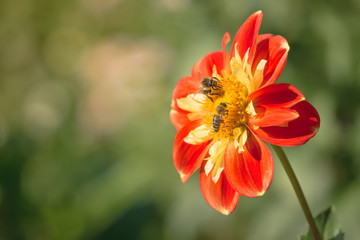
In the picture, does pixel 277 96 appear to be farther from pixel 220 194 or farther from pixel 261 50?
pixel 220 194

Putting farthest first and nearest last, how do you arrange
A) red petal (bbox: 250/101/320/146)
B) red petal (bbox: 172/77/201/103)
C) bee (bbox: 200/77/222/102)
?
red petal (bbox: 172/77/201/103) < bee (bbox: 200/77/222/102) < red petal (bbox: 250/101/320/146)

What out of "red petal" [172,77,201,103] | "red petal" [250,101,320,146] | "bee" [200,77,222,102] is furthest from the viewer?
"red petal" [172,77,201,103]

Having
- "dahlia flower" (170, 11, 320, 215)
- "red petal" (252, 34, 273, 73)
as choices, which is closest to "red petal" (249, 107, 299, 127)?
"dahlia flower" (170, 11, 320, 215)

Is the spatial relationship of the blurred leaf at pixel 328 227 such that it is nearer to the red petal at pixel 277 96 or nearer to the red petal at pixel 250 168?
the red petal at pixel 250 168

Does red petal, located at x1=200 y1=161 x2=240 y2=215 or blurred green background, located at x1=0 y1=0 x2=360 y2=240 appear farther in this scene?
blurred green background, located at x1=0 y1=0 x2=360 y2=240

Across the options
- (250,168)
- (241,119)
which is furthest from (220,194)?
(241,119)

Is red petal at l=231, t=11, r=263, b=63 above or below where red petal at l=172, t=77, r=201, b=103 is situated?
above

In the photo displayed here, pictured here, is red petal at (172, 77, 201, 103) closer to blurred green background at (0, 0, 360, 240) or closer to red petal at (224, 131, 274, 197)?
red petal at (224, 131, 274, 197)
